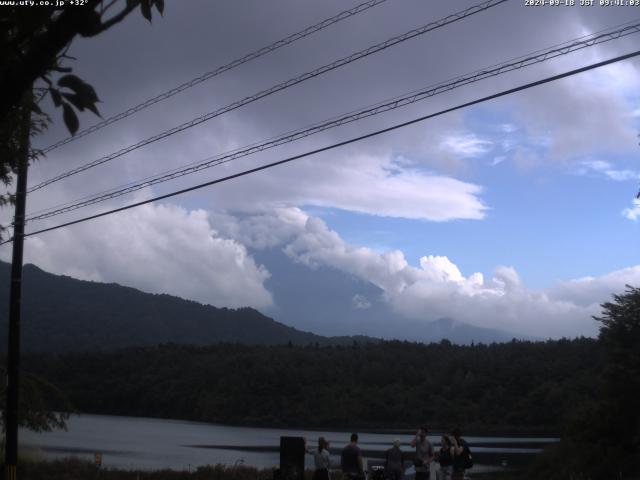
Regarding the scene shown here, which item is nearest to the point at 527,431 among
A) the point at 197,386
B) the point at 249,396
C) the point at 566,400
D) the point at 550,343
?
the point at 566,400

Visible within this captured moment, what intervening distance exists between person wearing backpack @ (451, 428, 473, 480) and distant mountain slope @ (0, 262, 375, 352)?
9373cm

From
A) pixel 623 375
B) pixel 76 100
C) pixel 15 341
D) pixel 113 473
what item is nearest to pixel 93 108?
pixel 76 100

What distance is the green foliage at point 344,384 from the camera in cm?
6356

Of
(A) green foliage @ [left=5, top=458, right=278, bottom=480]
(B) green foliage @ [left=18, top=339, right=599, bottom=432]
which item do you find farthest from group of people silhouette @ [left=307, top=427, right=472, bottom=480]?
(B) green foliage @ [left=18, top=339, right=599, bottom=432]

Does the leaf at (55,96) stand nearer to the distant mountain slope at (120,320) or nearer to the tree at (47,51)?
the tree at (47,51)

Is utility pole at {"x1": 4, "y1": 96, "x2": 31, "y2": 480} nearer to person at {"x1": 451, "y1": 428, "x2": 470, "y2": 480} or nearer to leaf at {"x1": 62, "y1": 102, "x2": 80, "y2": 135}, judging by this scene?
person at {"x1": 451, "y1": 428, "x2": 470, "y2": 480}

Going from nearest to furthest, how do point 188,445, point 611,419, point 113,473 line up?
point 113,473
point 611,419
point 188,445

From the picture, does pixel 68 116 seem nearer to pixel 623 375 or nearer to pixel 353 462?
pixel 353 462

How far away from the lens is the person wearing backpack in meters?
16.2

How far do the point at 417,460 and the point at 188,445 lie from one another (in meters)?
32.7

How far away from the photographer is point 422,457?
16.9 m

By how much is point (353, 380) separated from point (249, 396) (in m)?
10.3

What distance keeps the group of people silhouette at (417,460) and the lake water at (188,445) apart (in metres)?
14.3

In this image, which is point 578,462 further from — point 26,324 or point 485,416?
point 26,324
